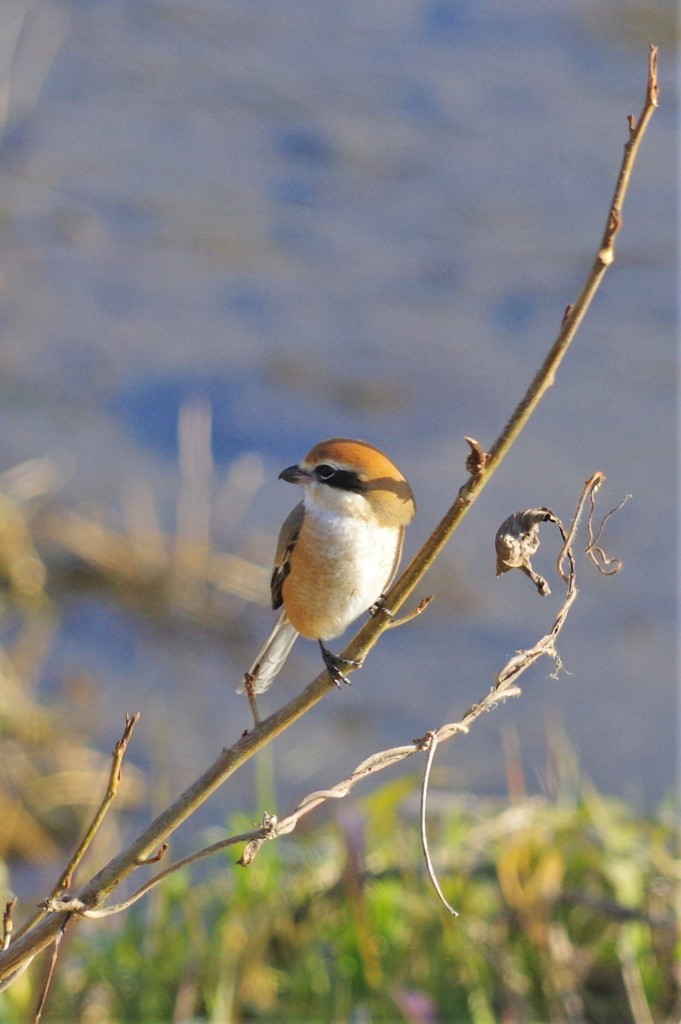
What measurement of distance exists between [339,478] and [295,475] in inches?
6.9

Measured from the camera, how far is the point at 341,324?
1032 centimetres

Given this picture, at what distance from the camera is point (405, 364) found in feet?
33.0

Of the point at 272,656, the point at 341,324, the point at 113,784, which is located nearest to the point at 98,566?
the point at 341,324

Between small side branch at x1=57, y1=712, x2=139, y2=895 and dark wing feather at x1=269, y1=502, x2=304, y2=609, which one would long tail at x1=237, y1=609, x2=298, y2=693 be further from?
small side branch at x1=57, y1=712, x2=139, y2=895

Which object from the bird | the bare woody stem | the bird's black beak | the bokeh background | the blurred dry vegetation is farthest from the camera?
the bokeh background

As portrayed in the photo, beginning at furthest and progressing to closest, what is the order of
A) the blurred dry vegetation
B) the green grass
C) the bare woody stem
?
the blurred dry vegetation → the green grass → the bare woody stem

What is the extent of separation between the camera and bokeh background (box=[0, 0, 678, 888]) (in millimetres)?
7641

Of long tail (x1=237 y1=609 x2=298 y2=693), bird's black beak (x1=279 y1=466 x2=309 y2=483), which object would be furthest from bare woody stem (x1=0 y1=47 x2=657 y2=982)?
bird's black beak (x1=279 y1=466 x2=309 y2=483)

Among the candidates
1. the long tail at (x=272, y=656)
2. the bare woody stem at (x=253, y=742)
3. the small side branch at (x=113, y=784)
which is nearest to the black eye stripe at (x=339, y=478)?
the long tail at (x=272, y=656)

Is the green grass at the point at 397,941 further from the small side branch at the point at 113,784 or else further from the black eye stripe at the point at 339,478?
the small side branch at the point at 113,784

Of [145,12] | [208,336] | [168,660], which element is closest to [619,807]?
[168,660]

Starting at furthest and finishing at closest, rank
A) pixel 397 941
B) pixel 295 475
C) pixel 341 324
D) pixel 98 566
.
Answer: pixel 341 324, pixel 98 566, pixel 397 941, pixel 295 475

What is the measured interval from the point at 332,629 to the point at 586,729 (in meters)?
5.30

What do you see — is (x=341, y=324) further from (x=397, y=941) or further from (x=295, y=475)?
(x=295, y=475)
